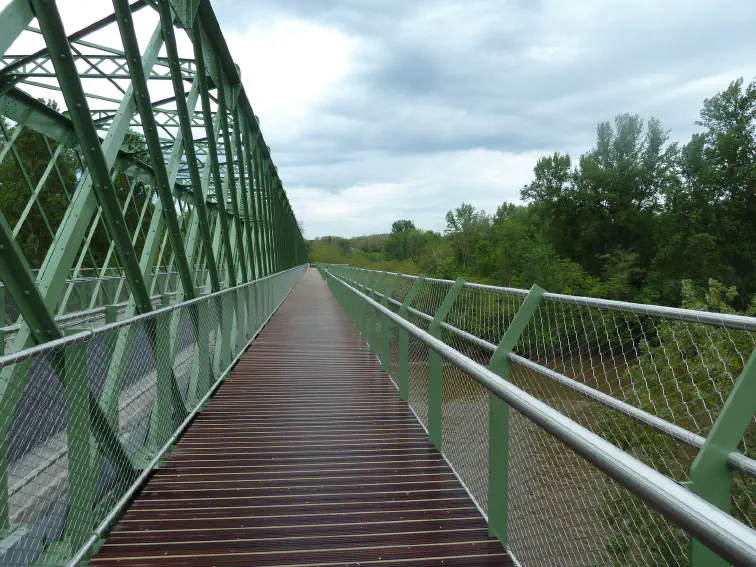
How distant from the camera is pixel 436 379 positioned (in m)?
4.52

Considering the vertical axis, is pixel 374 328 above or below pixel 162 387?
below

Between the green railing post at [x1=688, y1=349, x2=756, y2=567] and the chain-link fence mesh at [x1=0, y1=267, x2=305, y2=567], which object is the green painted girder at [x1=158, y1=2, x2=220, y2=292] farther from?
the green railing post at [x1=688, y1=349, x2=756, y2=567]

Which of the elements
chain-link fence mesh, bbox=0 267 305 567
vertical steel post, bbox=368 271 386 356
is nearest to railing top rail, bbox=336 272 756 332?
chain-link fence mesh, bbox=0 267 305 567

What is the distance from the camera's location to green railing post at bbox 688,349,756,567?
168 centimetres

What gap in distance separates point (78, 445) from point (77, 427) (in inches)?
3.6

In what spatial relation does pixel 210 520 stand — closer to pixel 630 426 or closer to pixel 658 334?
pixel 630 426

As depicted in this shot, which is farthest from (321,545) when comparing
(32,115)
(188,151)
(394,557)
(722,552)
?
(32,115)

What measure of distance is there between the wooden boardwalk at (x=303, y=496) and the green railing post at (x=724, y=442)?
4.53 ft

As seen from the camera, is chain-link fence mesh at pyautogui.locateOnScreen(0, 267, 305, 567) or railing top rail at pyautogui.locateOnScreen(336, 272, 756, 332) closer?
railing top rail at pyautogui.locateOnScreen(336, 272, 756, 332)

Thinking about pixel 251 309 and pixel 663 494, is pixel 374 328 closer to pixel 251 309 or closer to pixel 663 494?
pixel 251 309

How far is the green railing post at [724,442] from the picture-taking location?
5.51 ft

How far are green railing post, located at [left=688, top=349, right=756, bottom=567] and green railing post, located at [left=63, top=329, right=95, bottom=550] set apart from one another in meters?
2.58

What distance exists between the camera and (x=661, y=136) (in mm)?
57656

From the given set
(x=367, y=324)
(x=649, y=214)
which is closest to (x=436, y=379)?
(x=367, y=324)
